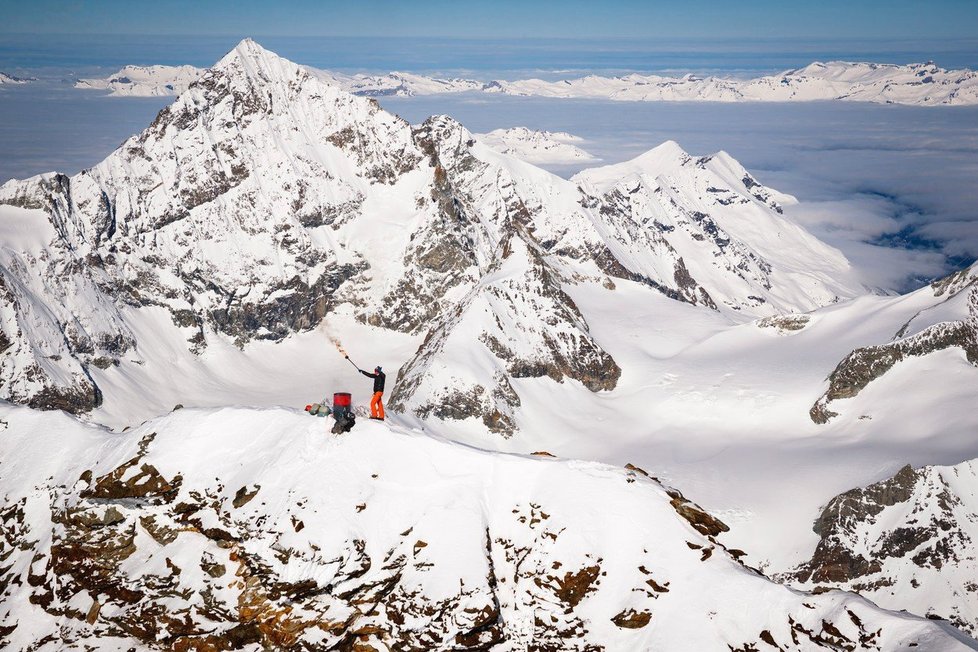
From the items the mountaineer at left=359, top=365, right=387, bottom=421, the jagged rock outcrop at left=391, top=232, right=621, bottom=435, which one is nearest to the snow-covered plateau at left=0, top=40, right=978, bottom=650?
the jagged rock outcrop at left=391, top=232, right=621, bottom=435

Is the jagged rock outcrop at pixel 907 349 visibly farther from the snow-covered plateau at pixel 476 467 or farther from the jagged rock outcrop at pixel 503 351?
the jagged rock outcrop at pixel 503 351

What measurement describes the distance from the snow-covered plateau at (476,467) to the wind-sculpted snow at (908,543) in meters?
0.31

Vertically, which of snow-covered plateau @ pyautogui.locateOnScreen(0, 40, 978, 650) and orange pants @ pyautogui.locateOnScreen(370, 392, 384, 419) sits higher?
orange pants @ pyautogui.locateOnScreen(370, 392, 384, 419)

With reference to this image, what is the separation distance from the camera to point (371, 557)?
33.8m

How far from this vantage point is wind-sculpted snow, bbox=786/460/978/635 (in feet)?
267

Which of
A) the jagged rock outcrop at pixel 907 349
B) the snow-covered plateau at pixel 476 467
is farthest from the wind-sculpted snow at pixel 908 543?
the jagged rock outcrop at pixel 907 349

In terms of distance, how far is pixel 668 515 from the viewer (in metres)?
35.9

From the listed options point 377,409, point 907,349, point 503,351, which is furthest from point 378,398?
point 907,349

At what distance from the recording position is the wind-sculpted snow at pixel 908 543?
81375 mm

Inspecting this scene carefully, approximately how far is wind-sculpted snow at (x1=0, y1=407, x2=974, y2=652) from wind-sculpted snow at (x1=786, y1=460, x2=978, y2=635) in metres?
59.6

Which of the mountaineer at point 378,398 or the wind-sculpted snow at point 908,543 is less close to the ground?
the mountaineer at point 378,398

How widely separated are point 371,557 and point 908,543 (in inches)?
2967

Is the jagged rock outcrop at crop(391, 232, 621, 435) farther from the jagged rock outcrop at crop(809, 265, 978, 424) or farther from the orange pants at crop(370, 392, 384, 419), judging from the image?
the orange pants at crop(370, 392, 384, 419)

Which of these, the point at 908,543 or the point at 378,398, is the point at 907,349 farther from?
the point at 378,398
